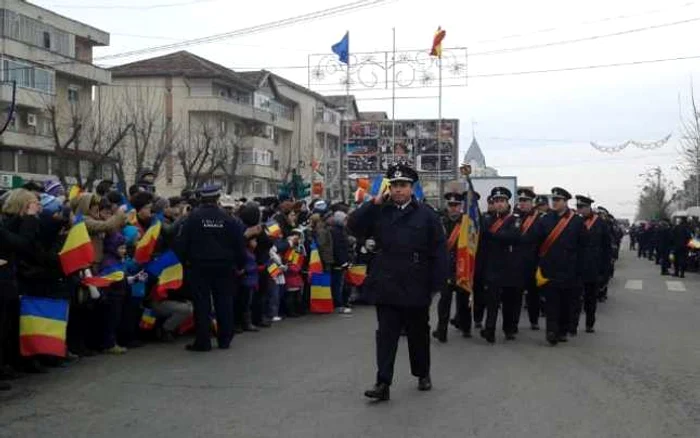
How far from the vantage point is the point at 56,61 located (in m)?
45.5

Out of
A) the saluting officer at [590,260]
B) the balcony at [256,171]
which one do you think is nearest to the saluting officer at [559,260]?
the saluting officer at [590,260]

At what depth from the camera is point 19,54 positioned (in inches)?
1699

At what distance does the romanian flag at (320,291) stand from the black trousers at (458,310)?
3.34 m

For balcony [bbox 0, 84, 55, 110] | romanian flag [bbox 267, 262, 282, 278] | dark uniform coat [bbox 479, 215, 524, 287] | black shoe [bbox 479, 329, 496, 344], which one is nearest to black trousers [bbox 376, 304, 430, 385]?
black shoe [bbox 479, 329, 496, 344]

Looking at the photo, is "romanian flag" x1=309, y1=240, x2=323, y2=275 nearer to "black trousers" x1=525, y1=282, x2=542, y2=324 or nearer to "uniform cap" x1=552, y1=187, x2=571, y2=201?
"black trousers" x1=525, y1=282, x2=542, y2=324

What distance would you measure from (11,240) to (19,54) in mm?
39012

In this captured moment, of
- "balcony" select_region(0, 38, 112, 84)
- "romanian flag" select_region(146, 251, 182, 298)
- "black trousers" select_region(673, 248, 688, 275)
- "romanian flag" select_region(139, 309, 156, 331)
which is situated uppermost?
"balcony" select_region(0, 38, 112, 84)

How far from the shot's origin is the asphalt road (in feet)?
21.3

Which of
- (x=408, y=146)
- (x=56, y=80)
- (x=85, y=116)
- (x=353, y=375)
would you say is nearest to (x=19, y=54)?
(x=56, y=80)

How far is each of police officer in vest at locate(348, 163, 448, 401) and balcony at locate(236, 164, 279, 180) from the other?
179ft

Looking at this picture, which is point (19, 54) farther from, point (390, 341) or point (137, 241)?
point (390, 341)

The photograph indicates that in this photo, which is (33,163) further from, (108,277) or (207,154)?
(108,277)

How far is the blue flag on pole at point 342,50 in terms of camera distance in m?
36.7

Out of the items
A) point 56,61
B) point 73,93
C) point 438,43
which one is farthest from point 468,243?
point 73,93
